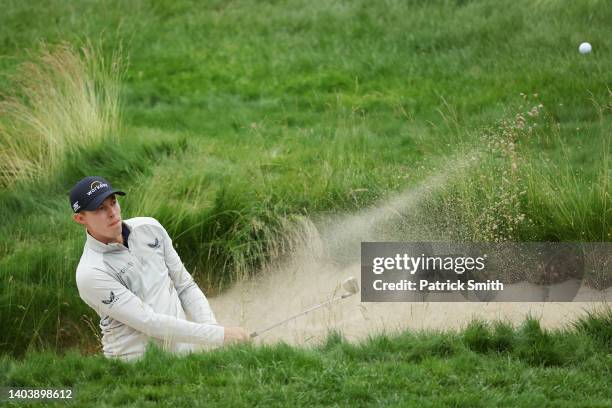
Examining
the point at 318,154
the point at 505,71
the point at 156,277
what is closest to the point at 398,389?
the point at 156,277

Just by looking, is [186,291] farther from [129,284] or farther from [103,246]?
[103,246]

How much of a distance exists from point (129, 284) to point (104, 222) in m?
0.43

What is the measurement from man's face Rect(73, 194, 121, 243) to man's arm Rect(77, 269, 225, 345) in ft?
0.76

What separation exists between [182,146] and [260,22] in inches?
185

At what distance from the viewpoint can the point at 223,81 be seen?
555 inches

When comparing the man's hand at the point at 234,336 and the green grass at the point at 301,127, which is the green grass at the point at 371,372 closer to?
the man's hand at the point at 234,336

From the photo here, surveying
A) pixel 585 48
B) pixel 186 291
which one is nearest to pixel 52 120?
pixel 186 291

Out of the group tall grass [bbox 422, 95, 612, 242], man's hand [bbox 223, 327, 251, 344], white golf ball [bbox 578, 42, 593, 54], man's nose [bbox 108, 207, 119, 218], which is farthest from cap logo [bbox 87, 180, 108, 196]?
white golf ball [bbox 578, 42, 593, 54]

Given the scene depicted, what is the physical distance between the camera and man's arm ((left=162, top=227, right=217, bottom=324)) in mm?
7254

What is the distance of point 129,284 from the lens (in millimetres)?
6953

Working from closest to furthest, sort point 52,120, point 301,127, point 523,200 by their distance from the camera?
point 523,200 < point 52,120 < point 301,127

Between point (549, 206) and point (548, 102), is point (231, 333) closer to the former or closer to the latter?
Answer: point (549, 206)

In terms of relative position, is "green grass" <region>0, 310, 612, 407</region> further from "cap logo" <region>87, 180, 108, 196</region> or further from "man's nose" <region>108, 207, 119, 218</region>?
"cap logo" <region>87, 180, 108, 196</region>

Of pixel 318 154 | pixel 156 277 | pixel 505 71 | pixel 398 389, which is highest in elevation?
pixel 505 71
